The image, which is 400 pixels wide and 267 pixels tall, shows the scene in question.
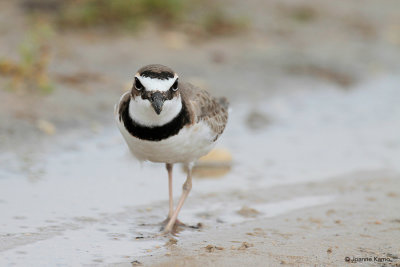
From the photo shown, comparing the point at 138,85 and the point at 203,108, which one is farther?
the point at 203,108

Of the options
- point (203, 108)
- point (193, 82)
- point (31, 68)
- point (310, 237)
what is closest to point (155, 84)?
point (203, 108)

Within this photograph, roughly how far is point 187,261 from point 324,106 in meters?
5.34

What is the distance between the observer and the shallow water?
4.74m

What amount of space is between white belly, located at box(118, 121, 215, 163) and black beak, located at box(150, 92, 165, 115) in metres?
0.35

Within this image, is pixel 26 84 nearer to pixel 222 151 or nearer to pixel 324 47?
pixel 222 151

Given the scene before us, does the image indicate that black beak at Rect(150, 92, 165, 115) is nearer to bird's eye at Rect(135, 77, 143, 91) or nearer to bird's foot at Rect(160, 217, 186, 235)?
bird's eye at Rect(135, 77, 143, 91)

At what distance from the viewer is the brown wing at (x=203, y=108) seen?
5078 millimetres

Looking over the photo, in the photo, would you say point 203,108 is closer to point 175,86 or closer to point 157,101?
point 175,86

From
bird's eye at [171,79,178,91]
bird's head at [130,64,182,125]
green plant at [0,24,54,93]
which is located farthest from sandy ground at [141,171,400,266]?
green plant at [0,24,54,93]

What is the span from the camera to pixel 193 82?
9.15 metres

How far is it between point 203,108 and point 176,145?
518mm

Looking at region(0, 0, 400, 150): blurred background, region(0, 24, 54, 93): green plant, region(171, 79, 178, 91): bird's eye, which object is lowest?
region(171, 79, 178, 91): bird's eye

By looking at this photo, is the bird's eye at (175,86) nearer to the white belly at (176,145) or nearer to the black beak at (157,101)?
the black beak at (157,101)

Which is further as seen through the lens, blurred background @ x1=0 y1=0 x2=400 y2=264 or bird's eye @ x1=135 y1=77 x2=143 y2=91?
blurred background @ x1=0 y1=0 x2=400 y2=264
